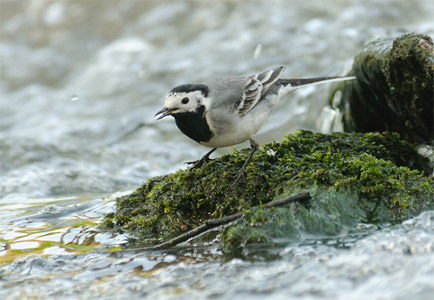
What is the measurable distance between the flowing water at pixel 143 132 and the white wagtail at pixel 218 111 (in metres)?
1.25

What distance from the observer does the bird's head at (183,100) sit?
5.64 metres

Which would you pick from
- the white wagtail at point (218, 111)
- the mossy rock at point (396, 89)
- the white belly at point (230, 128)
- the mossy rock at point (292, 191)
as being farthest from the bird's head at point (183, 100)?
the mossy rock at point (396, 89)

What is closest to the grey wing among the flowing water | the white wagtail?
the white wagtail

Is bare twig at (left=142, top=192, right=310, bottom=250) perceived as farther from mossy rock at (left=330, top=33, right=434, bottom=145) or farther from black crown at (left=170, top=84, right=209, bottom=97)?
mossy rock at (left=330, top=33, right=434, bottom=145)

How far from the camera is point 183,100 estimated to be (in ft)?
18.6

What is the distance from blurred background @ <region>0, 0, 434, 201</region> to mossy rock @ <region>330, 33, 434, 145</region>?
79.6 inches

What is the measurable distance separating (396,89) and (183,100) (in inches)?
98.3

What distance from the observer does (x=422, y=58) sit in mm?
6004

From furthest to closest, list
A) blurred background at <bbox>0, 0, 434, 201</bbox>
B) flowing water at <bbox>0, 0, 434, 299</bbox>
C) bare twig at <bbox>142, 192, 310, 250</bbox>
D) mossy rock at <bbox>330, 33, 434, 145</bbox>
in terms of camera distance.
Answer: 1. blurred background at <bbox>0, 0, 434, 201</bbox>
2. mossy rock at <bbox>330, 33, 434, 145</bbox>
3. bare twig at <bbox>142, 192, 310, 250</bbox>
4. flowing water at <bbox>0, 0, 434, 299</bbox>

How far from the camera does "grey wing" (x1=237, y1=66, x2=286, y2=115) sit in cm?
609

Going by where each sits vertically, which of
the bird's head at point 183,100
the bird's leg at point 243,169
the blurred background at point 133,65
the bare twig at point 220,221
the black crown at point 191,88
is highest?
the blurred background at point 133,65

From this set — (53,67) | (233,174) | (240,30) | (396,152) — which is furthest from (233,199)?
(53,67)

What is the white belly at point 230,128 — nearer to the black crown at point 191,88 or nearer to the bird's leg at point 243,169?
the bird's leg at point 243,169

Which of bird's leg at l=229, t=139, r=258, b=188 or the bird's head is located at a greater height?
the bird's head
